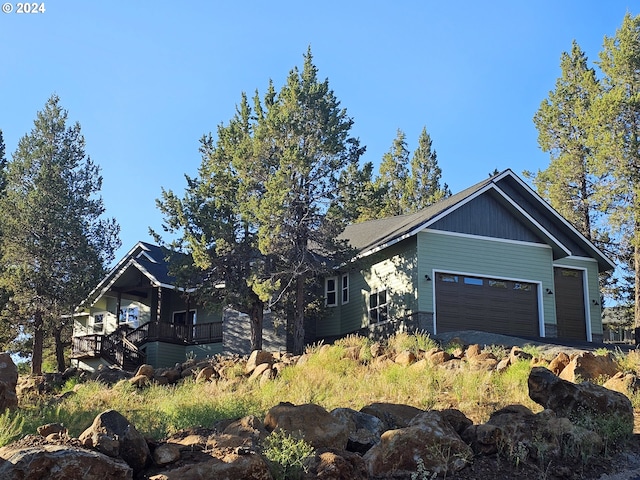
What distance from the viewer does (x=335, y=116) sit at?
20.3m

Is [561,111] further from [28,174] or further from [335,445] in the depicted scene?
[335,445]

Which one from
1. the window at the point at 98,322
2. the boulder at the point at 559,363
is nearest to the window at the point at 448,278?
the boulder at the point at 559,363

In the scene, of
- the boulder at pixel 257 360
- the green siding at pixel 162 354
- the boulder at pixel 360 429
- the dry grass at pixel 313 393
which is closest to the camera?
the boulder at pixel 360 429

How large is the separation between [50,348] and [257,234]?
19.3m

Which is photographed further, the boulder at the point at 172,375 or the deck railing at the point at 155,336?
the deck railing at the point at 155,336

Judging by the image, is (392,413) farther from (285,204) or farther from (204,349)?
(204,349)

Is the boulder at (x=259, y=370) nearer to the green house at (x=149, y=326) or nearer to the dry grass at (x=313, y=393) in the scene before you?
the dry grass at (x=313, y=393)

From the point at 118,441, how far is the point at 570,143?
30245 mm

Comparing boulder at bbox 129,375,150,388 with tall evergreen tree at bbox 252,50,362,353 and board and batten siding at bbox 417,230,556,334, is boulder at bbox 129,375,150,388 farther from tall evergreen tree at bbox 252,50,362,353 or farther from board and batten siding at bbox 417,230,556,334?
board and batten siding at bbox 417,230,556,334

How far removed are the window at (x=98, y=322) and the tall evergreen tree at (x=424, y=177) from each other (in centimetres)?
2089

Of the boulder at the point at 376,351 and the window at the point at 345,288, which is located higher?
the window at the point at 345,288

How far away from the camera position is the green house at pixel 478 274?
20.9 m

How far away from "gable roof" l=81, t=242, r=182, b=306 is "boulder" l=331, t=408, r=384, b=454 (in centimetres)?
1811

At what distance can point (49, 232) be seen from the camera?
27.5 m
